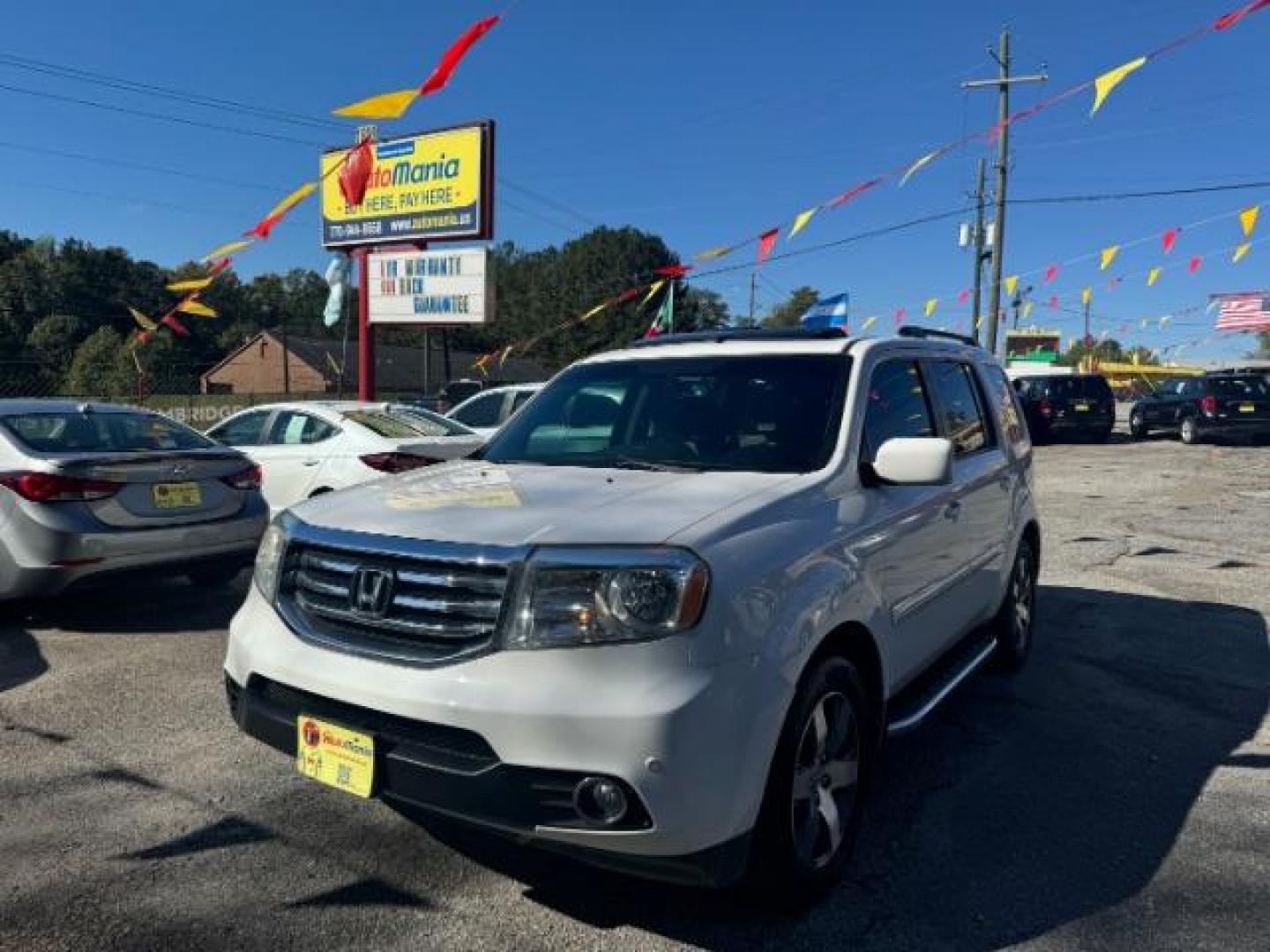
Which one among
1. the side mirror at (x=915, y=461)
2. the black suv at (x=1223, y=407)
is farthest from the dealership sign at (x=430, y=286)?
the black suv at (x=1223, y=407)

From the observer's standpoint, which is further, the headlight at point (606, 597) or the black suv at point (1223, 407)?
the black suv at point (1223, 407)

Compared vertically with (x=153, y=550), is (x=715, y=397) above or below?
above

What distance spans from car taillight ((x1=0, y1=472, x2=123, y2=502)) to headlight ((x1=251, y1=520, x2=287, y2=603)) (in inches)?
124

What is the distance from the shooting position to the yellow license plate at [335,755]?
2684 millimetres

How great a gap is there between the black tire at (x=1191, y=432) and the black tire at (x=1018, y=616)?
20.9 m

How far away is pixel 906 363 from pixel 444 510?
227 cm

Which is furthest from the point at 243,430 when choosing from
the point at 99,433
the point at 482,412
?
the point at 482,412

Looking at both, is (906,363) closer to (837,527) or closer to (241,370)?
(837,527)

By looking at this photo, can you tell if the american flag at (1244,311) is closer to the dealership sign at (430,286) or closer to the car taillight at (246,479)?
the dealership sign at (430,286)

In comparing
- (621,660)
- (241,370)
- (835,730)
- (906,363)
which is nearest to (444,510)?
(621,660)

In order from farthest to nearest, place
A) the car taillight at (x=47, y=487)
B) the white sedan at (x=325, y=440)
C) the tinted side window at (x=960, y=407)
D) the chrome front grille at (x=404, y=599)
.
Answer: the white sedan at (x=325, y=440) < the car taillight at (x=47, y=487) < the tinted side window at (x=960, y=407) < the chrome front grille at (x=404, y=599)

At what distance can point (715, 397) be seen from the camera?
391 centimetres

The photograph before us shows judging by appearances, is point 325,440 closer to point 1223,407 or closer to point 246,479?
point 246,479

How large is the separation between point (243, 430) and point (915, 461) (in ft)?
25.0
